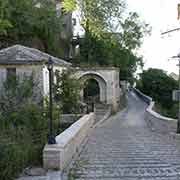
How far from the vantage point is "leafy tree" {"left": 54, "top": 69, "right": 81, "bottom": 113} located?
22547 mm

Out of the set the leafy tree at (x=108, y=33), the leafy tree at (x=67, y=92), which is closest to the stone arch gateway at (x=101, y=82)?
the leafy tree at (x=108, y=33)

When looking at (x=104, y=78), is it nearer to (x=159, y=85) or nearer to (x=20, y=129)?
(x=159, y=85)

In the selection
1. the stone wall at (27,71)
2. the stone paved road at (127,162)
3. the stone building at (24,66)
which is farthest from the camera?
the stone wall at (27,71)

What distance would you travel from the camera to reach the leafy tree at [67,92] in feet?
74.0

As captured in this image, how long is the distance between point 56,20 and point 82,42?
4713mm

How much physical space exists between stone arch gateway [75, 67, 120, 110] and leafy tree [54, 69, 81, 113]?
10.7m

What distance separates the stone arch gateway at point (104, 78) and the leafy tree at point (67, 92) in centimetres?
1067

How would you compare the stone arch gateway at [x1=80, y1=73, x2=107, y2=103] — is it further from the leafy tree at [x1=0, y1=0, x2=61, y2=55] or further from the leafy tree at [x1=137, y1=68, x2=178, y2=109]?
the leafy tree at [x1=137, y1=68, x2=178, y2=109]

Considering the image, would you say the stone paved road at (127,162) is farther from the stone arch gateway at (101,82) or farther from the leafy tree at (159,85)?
the leafy tree at (159,85)

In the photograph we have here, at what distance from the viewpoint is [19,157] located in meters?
7.68

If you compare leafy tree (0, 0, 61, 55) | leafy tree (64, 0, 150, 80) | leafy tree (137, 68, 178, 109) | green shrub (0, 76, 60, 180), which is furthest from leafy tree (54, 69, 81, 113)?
leafy tree (137, 68, 178, 109)

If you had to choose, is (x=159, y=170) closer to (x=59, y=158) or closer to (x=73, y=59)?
(x=59, y=158)

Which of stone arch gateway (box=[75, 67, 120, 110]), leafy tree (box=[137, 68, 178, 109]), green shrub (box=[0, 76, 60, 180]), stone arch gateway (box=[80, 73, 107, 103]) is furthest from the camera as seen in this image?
leafy tree (box=[137, 68, 178, 109])

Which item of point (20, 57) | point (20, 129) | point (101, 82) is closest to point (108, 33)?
point (101, 82)
